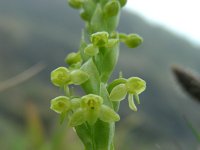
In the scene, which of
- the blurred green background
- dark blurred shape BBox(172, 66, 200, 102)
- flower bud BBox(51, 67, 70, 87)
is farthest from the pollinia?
the blurred green background

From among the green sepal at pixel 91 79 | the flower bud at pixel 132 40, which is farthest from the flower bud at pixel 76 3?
the green sepal at pixel 91 79

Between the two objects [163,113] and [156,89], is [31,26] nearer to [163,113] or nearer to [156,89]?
[156,89]

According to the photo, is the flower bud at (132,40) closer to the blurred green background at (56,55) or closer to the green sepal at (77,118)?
the green sepal at (77,118)

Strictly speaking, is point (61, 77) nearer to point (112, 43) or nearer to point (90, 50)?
point (90, 50)

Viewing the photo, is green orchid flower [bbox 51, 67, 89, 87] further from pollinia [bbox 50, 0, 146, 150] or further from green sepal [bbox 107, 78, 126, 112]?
green sepal [bbox 107, 78, 126, 112]

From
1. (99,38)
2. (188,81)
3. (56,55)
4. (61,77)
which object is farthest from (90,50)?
(56,55)

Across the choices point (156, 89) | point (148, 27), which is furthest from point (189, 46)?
point (156, 89)
